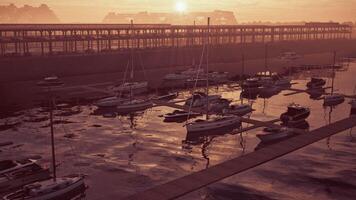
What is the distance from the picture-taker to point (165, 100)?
68.7m

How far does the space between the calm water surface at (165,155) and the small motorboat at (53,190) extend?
120cm

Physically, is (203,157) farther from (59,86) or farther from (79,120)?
(59,86)

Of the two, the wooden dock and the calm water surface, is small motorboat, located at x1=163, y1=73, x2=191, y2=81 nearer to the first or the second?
the calm water surface

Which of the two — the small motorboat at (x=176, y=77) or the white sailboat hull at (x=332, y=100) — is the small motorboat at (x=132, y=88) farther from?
the white sailboat hull at (x=332, y=100)

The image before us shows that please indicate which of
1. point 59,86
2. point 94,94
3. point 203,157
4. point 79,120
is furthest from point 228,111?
point 59,86

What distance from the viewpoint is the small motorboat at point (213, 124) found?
46469 mm

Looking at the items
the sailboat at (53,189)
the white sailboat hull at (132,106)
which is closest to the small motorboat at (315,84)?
the white sailboat hull at (132,106)

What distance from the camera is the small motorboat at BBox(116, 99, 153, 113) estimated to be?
59.0 metres

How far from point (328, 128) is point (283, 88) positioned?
108 ft

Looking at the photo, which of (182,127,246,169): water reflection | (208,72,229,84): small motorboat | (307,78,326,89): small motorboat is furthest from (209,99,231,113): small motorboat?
(208,72,229,84): small motorboat

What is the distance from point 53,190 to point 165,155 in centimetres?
1305

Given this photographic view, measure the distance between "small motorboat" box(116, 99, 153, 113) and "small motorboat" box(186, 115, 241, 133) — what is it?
51.1ft

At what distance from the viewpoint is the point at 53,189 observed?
29.6 meters

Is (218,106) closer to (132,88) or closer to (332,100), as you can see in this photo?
(332,100)
